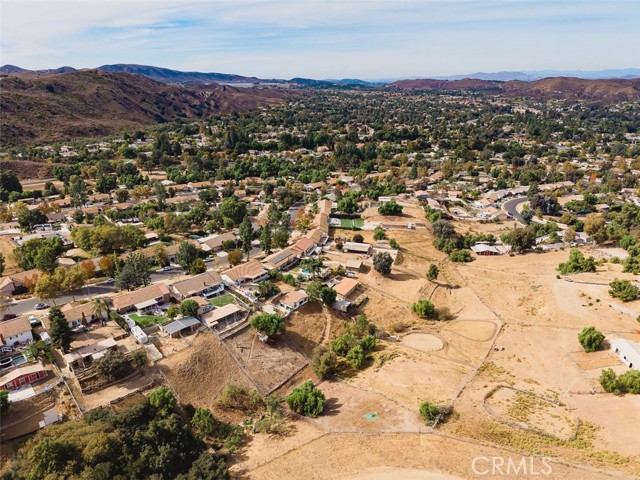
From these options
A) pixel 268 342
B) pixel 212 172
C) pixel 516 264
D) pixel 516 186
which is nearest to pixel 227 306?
pixel 268 342

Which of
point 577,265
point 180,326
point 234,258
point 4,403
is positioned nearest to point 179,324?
point 180,326

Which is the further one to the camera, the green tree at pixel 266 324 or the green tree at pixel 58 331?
the green tree at pixel 266 324

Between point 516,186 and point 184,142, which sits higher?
point 184,142

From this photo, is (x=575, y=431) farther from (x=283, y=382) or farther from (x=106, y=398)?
(x=106, y=398)

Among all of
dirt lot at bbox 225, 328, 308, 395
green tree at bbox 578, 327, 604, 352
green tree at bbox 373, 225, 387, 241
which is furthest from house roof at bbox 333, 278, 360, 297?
green tree at bbox 578, 327, 604, 352

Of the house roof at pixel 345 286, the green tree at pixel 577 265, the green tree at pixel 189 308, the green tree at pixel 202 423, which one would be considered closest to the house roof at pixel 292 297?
the house roof at pixel 345 286

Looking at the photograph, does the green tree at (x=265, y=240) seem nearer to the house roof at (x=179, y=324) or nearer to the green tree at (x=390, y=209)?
the house roof at (x=179, y=324)
